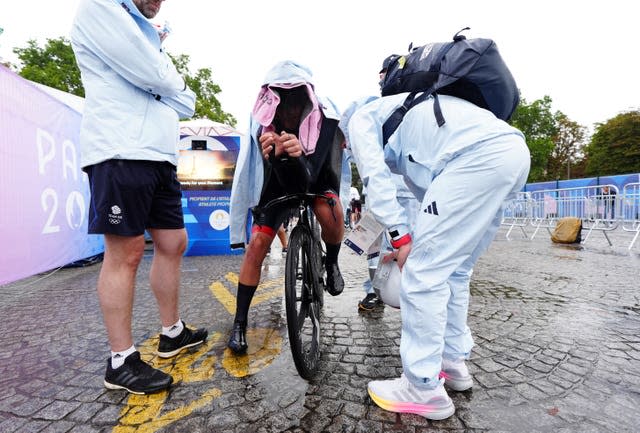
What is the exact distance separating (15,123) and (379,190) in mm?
4481

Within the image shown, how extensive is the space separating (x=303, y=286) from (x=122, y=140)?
1.30 meters

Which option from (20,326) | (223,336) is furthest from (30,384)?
(20,326)

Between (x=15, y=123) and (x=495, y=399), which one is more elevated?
(x=15, y=123)

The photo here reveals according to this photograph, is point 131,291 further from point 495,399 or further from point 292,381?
point 495,399

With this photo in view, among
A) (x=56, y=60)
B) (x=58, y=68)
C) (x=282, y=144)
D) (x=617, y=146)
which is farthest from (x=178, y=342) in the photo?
(x=617, y=146)

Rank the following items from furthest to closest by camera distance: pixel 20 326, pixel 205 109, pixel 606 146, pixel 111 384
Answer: pixel 606 146 < pixel 205 109 < pixel 20 326 < pixel 111 384

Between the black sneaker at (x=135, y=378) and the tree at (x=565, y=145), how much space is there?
179ft

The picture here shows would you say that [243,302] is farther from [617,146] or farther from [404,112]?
[617,146]

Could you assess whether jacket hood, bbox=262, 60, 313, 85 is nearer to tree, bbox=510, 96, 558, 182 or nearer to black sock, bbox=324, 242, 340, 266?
black sock, bbox=324, 242, 340, 266

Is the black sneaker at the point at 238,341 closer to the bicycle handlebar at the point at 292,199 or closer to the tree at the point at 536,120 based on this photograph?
the bicycle handlebar at the point at 292,199

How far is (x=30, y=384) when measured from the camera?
1.96 metres

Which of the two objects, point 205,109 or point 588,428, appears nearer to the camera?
point 588,428

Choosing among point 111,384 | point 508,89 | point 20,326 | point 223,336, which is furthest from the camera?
point 20,326

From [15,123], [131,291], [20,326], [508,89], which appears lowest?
[20,326]
